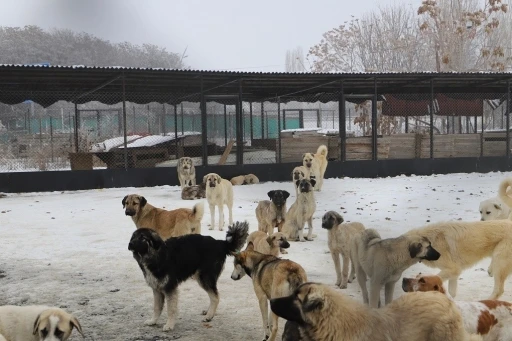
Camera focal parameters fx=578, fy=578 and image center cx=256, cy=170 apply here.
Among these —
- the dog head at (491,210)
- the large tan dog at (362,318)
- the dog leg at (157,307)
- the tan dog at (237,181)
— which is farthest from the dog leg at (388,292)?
the tan dog at (237,181)

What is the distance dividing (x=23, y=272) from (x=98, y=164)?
57.3 feet

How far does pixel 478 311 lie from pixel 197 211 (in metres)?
3.99

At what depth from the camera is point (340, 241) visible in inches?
251

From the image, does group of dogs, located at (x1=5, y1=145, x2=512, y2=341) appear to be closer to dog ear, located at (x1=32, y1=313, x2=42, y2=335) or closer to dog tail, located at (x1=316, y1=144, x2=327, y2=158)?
dog ear, located at (x1=32, y1=313, x2=42, y2=335)

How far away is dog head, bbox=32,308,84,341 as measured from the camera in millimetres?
3988

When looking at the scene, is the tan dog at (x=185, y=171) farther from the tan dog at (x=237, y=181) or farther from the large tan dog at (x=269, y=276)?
the large tan dog at (x=269, y=276)

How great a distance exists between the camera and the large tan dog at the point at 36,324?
3998mm

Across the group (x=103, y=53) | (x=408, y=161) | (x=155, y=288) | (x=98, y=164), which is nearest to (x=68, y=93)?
(x=98, y=164)

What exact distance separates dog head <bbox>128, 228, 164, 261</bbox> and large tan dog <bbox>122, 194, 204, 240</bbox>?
215 centimetres

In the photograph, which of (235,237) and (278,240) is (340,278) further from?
(235,237)

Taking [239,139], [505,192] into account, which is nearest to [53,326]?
[505,192]

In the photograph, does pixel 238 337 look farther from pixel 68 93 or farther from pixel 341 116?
pixel 68 93

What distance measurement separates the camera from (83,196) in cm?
1468

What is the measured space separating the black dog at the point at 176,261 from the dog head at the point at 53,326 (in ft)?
3.34
